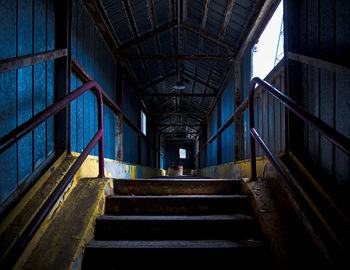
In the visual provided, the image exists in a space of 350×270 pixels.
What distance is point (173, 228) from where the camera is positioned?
68.6 inches

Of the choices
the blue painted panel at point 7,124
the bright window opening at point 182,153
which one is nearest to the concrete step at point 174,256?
the blue painted panel at point 7,124

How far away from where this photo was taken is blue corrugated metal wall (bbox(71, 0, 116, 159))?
9.52ft

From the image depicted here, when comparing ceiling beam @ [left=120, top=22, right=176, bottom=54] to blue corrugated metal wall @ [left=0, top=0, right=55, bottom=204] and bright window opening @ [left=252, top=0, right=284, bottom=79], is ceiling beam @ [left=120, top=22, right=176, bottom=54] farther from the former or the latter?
blue corrugated metal wall @ [left=0, top=0, right=55, bottom=204]

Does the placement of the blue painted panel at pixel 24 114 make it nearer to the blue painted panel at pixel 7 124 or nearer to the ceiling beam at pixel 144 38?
the blue painted panel at pixel 7 124

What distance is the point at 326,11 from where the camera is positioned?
5.72 feet

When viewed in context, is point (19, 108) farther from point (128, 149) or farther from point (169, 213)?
point (128, 149)

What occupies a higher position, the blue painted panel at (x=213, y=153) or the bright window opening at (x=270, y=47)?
the bright window opening at (x=270, y=47)

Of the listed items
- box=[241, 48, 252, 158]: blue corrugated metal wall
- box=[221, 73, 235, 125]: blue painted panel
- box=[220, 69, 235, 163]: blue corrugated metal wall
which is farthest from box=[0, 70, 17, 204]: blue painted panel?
box=[221, 73, 235, 125]: blue painted panel

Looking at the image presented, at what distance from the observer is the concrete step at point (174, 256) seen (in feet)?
4.92

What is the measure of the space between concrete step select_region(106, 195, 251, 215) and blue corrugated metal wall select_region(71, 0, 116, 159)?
3.81 ft

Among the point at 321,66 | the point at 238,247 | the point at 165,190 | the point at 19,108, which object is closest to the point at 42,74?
the point at 19,108

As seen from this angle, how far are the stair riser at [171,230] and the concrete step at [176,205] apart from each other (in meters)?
0.26

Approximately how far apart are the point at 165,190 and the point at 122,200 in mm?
490

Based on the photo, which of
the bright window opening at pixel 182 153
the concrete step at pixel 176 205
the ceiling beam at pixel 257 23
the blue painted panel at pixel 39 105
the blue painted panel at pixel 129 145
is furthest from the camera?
the bright window opening at pixel 182 153
